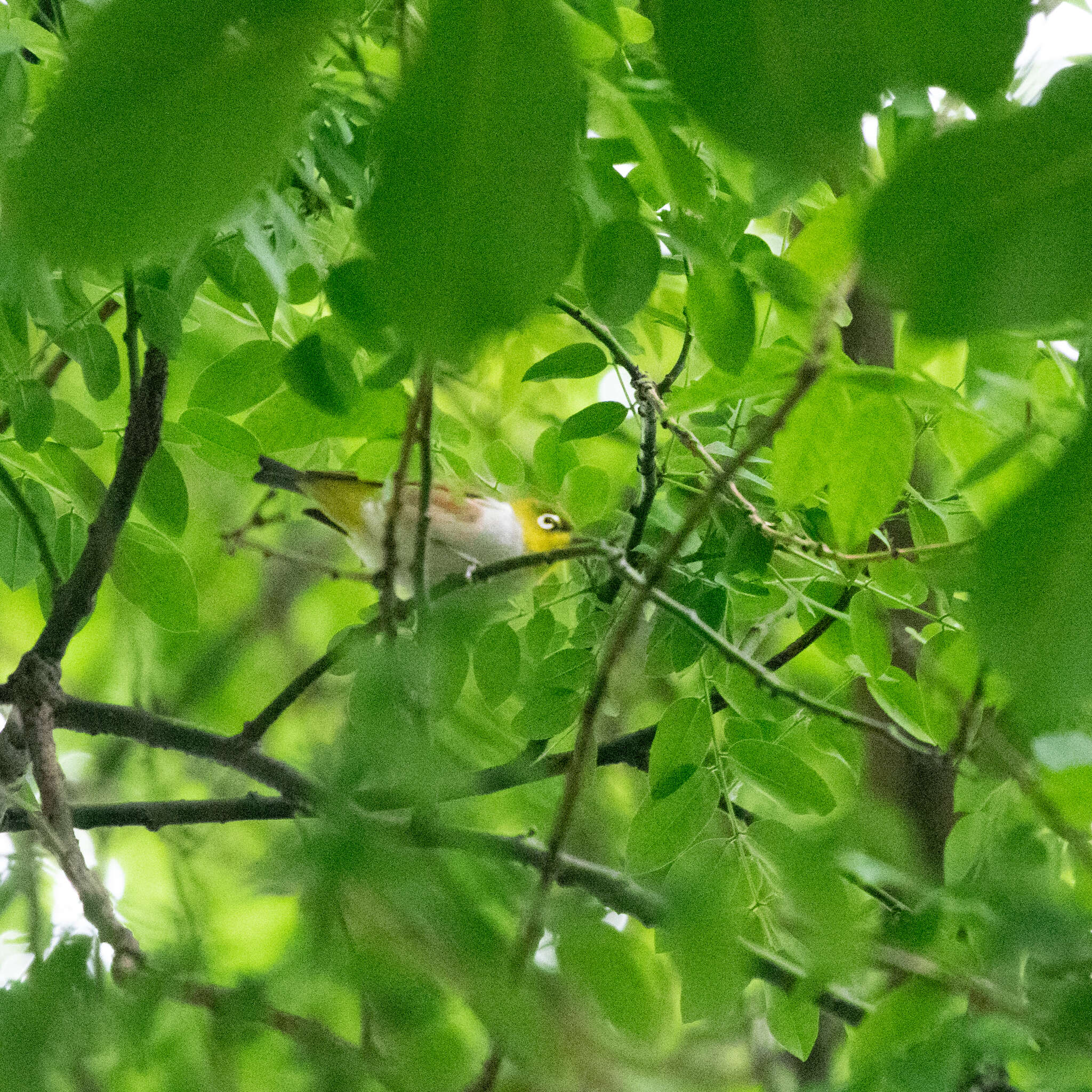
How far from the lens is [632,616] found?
33 cm

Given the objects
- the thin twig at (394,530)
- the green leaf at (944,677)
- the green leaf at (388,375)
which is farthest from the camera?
the green leaf at (944,677)

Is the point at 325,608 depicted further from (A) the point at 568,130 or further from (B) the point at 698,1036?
(A) the point at 568,130

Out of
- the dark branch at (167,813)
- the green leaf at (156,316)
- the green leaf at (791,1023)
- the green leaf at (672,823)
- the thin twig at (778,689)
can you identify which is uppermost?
the green leaf at (156,316)

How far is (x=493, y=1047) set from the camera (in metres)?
0.26

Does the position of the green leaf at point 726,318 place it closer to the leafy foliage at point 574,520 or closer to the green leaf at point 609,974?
the leafy foliage at point 574,520

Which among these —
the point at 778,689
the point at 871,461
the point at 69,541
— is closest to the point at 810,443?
the point at 871,461

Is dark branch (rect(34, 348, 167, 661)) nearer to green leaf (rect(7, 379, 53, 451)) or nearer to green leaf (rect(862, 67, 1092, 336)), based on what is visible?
green leaf (rect(7, 379, 53, 451))

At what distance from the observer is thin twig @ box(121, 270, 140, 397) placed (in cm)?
57

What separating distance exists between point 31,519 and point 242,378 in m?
0.19

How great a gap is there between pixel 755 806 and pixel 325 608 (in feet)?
3.81

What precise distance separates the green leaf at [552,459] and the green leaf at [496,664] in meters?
0.21

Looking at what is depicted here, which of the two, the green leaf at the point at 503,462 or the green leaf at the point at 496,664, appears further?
the green leaf at the point at 503,462

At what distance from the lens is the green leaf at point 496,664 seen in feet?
2.08

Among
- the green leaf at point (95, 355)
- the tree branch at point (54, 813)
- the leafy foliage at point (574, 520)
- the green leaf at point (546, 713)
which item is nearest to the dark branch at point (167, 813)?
the leafy foliage at point (574, 520)
